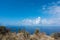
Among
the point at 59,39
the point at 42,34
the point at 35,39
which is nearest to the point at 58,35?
the point at 59,39

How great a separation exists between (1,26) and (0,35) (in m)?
2.22

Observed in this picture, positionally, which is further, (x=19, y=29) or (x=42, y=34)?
(x=19, y=29)

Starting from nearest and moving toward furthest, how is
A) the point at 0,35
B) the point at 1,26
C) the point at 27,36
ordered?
1. the point at 0,35
2. the point at 1,26
3. the point at 27,36

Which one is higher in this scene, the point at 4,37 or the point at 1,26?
the point at 1,26

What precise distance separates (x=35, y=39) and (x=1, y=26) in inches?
245

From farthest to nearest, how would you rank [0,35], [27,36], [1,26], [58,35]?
[58,35]
[27,36]
[1,26]
[0,35]

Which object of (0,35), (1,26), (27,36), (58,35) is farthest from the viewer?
(58,35)

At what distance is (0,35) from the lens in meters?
26.1

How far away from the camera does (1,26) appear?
27.8 m

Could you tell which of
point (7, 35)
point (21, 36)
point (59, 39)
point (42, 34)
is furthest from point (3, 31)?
point (59, 39)

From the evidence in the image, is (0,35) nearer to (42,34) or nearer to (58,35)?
(42,34)

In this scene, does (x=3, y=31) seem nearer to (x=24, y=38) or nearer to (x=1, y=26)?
(x=1, y=26)

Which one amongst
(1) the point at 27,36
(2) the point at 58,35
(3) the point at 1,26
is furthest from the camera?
(2) the point at 58,35

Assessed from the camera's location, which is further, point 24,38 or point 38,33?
point 38,33
